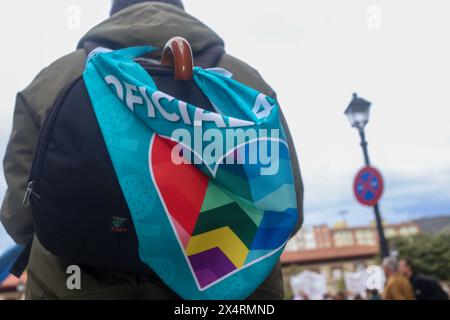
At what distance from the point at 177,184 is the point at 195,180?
0.05 m

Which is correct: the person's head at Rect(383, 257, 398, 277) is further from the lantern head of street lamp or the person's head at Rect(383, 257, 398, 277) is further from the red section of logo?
the red section of logo

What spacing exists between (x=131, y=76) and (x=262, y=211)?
0.49 m

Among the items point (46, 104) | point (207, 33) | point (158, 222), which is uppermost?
point (207, 33)

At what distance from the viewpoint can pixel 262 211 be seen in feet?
3.94

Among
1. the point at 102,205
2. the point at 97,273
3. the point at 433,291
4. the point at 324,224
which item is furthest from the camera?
the point at 324,224

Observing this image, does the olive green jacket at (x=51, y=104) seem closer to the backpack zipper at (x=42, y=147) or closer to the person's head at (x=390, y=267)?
the backpack zipper at (x=42, y=147)

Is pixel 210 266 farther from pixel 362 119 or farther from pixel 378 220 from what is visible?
pixel 362 119

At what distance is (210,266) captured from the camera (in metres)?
1.20

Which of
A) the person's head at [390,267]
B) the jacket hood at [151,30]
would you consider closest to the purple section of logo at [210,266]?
the jacket hood at [151,30]

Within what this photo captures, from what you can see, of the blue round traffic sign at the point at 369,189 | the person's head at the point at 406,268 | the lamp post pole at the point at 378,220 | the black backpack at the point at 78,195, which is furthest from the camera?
the lamp post pole at the point at 378,220

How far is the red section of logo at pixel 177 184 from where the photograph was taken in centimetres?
112

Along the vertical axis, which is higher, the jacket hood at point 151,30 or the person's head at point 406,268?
the jacket hood at point 151,30
